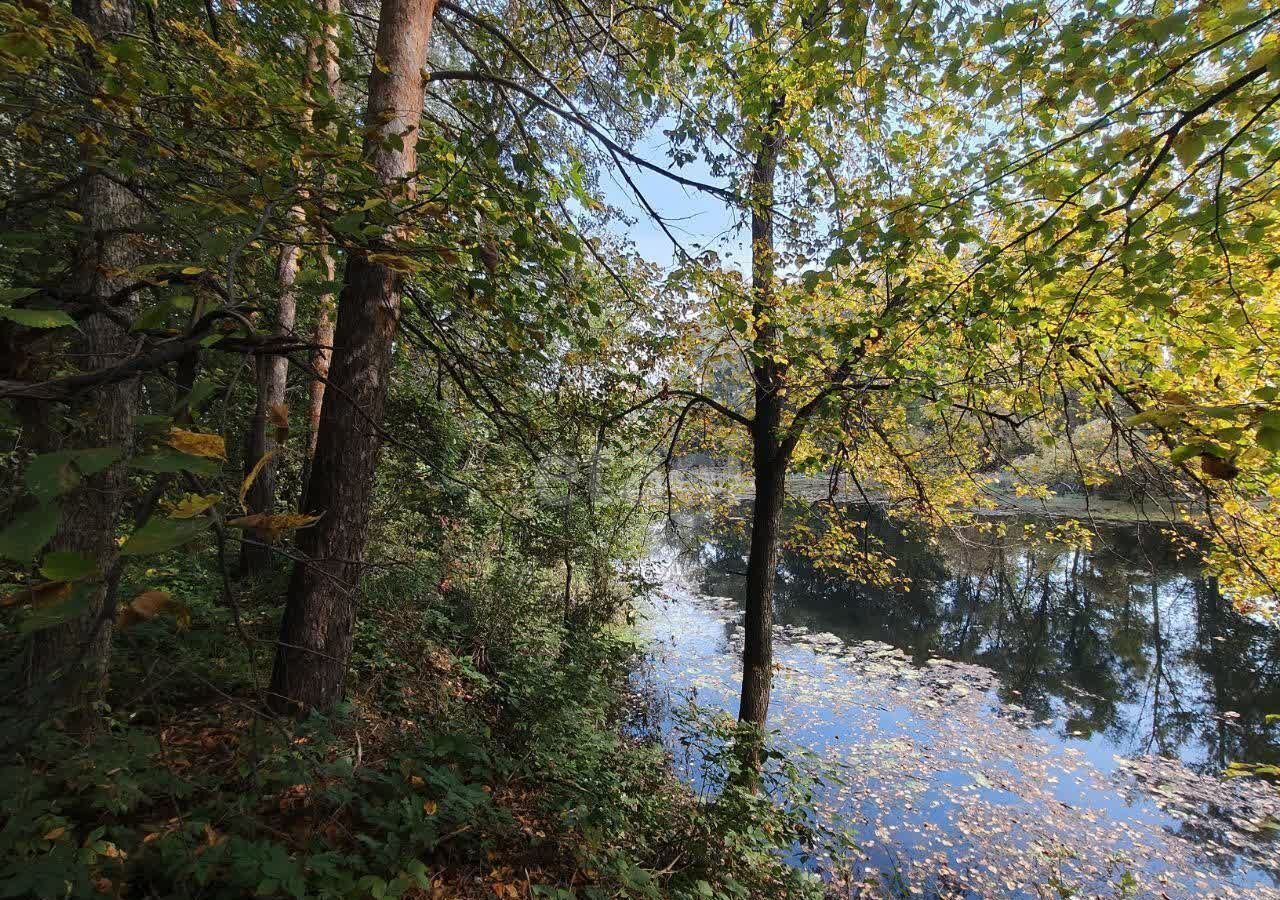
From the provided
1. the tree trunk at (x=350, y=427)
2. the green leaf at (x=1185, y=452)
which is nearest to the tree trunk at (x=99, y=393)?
the tree trunk at (x=350, y=427)

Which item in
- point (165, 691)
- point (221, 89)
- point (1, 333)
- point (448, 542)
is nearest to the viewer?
point (1, 333)

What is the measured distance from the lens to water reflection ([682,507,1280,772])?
32.4 ft

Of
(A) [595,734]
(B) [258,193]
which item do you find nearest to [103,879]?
(B) [258,193]

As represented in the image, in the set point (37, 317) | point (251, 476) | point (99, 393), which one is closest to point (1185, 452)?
point (251, 476)

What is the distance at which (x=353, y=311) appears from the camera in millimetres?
2910

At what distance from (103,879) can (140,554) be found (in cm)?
212

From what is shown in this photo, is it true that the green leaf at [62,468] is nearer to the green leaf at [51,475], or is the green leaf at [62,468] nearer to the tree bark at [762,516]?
the green leaf at [51,475]

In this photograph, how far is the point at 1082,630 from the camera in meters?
14.1

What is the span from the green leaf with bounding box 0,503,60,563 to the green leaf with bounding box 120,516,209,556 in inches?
3.1

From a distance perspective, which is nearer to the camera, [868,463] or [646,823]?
[646,823]

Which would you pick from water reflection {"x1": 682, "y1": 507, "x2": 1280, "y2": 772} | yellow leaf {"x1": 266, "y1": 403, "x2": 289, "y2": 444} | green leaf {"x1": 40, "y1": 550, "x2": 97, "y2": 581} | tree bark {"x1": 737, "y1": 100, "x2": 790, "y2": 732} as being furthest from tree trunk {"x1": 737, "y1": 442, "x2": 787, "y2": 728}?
green leaf {"x1": 40, "y1": 550, "x2": 97, "y2": 581}

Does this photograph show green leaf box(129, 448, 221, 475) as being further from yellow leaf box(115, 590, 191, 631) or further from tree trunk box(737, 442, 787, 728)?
tree trunk box(737, 442, 787, 728)

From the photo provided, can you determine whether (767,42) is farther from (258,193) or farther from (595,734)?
(595,734)

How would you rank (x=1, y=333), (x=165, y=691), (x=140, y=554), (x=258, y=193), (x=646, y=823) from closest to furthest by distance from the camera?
1. (x=140, y=554)
2. (x=1, y=333)
3. (x=258, y=193)
4. (x=165, y=691)
5. (x=646, y=823)
